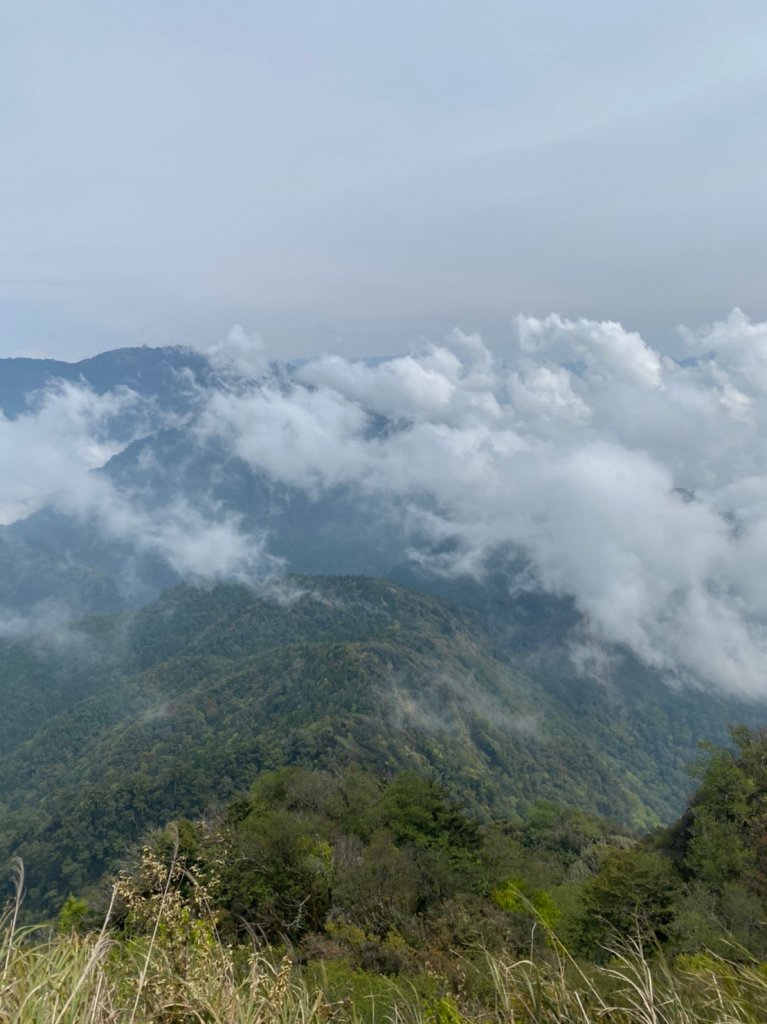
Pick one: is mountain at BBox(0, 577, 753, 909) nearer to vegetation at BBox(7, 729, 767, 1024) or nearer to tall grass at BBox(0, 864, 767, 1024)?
vegetation at BBox(7, 729, 767, 1024)

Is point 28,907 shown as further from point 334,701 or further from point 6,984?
point 6,984

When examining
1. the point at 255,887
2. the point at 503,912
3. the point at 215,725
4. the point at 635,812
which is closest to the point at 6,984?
the point at 255,887

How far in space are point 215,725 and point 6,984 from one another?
15726 cm

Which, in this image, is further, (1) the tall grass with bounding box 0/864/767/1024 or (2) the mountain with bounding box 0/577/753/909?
(2) the mountain with bounding box 0/577/753/909

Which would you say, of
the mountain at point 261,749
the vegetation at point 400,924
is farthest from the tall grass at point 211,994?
the mountain at point 261,749

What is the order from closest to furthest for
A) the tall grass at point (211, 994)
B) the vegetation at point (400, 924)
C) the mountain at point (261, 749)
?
the tall grass at point (211, 994) → the vegetation at point (400, 924) → the mountain at point (261, 749)

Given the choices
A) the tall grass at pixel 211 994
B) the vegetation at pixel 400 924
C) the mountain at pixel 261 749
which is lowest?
the mountain at pixel 261 749

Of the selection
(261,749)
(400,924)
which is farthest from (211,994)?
(261,749)

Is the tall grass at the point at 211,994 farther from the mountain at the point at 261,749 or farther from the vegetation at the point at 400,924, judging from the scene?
the mountain at the point at 261,749

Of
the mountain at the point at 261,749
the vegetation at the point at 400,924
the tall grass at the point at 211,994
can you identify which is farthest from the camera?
the mountain at the point at 261,749

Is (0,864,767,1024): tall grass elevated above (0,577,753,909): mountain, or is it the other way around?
(0,864,767,1024): tall grass

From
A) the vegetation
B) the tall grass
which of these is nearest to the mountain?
the vegetation

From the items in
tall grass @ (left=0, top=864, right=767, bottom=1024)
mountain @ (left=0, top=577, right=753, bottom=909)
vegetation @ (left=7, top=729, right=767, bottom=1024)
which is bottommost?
mountain @ (left=0, top=577, right=753, bottom=909)

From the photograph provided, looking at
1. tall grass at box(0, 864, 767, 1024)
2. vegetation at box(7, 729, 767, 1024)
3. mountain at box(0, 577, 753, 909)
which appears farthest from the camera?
mountain at box(0, 577, 753, 909)
